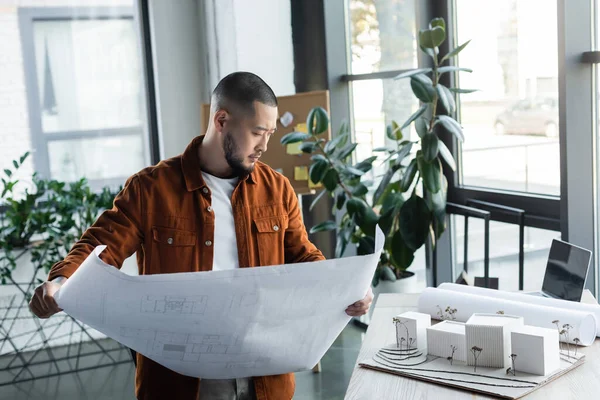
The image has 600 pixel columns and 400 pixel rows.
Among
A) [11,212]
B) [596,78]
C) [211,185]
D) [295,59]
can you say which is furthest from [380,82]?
[211,185]

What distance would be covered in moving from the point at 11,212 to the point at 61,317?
1069 mm

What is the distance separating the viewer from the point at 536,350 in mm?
Result: 1677

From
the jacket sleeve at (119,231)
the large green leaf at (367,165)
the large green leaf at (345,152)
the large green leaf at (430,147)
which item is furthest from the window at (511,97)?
the jacket sleeve at (119,231)

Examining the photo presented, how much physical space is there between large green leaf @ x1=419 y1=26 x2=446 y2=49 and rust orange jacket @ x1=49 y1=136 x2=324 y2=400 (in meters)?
1.67

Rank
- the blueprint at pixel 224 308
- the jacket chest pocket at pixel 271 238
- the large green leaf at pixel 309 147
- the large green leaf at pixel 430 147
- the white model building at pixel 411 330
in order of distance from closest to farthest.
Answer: the blueprint at pixel 224 308 → the white model building at pixel 411 330 → the jacket chest pocket at pixel 271 238 → the large green leaf at pixel 430 147 → the large green leaf at pixel 309 147

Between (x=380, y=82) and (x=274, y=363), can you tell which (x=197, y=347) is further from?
(x=380, y=82)

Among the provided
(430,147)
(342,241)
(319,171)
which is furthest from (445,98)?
(342,241)

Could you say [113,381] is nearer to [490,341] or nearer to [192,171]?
[192,171]

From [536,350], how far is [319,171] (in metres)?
2.45

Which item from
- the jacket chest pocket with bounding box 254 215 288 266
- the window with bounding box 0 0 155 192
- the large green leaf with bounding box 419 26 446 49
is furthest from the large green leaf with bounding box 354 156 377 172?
the window with bounding box 0 0 155 192

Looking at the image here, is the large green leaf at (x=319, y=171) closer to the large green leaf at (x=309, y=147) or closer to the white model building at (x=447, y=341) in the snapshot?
the large green leaf at (x=309, y=147)

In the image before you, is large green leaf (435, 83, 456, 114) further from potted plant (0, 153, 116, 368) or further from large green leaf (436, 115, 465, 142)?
potted plant (0, 153, 116, 368)

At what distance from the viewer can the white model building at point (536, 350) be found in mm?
1673

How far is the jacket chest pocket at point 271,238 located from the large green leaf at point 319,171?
6.31 feet
